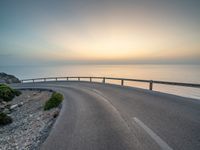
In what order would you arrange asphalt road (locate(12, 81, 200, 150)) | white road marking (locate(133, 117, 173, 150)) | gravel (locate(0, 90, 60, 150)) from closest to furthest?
white road marking (locate(133, 117, 173, 150)), asphalt road (locate(12, 81, 200, 150)), gravel (locate(0, 90, 60, 150))

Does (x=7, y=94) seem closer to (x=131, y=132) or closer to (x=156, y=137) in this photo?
(x=131, y=132)

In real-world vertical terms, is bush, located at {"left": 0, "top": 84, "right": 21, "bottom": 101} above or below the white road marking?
below

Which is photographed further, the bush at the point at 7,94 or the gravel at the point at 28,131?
the bush at the point at 7,94

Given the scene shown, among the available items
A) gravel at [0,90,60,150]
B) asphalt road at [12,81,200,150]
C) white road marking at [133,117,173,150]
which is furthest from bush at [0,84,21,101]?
white road marking at [133,117,173,150]

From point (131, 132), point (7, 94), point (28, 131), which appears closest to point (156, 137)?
point (131, 132)

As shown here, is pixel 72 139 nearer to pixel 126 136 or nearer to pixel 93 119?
pixel 126 136

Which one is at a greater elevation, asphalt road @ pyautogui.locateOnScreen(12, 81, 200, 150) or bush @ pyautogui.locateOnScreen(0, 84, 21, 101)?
asphalt road @ pyautogui.locateOnScreen(12, 81, 200, 150)

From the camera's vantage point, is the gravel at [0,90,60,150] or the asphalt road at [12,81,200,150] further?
the gravel at [0,90,60,150]

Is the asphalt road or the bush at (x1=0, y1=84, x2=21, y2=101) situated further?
the bush at (x1=0, y1=84, x2=21, y2=101)

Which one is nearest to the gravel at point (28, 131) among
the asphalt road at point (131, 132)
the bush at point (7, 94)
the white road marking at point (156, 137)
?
the asphalt road at point (131, 132)

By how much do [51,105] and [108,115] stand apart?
22.0ft

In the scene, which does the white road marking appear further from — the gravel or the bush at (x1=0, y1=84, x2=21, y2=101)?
the bush at (x1=0, y1=84, x2=21, y2=101)

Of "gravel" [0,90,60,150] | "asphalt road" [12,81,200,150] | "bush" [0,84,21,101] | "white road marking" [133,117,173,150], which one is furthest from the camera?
"bush" [0,84,21,101]

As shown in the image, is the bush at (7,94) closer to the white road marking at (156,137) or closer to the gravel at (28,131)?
the gravel at (28,131)
